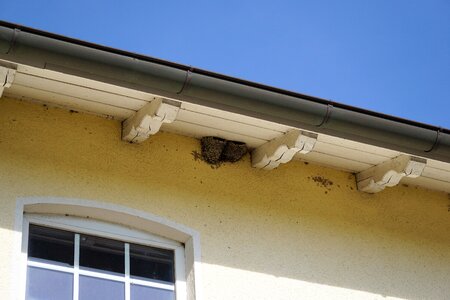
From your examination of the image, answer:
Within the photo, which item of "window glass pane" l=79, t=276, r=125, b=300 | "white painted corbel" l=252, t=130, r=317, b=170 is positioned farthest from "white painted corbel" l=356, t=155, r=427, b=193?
"window glass pane" l=79, t=276, r=125, b=300

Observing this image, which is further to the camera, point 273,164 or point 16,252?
point 273,164

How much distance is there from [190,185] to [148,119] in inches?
22.2

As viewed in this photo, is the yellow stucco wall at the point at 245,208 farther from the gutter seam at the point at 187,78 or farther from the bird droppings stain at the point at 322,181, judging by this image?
the gutter seam at the point at 187,78

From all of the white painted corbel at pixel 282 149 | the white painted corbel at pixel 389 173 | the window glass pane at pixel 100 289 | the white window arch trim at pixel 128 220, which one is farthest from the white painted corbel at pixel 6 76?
the white painted corbel at pixel 389 173

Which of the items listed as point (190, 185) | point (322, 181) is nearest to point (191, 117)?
point (190, 185)

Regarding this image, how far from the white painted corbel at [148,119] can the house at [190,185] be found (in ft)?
0.04

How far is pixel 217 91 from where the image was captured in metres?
5.98

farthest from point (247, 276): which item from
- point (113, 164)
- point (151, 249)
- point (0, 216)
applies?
point (0, 216)

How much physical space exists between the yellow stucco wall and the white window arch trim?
0.05 metres

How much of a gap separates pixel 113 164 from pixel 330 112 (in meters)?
1.43

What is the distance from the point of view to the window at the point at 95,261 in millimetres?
5785

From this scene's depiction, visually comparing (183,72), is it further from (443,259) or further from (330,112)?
(443,259)

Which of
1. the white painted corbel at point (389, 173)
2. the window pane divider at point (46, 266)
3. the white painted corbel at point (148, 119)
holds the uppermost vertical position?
the white painted corbel at point (148, 119)

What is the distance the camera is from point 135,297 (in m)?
5.96
